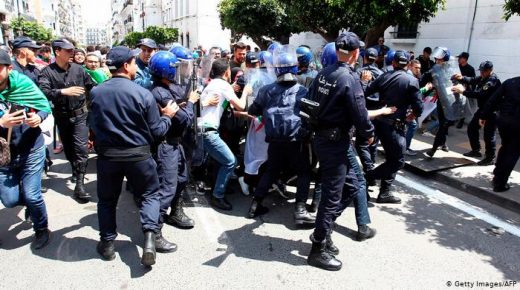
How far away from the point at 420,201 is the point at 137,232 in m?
3.41

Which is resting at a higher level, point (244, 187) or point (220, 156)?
point (220, 156)

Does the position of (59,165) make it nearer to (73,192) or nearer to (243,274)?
(73,192)

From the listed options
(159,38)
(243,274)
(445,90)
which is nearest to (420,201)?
(445,90)

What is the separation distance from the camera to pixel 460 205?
4.51 metres

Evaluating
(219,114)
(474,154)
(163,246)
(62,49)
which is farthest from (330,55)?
(474,154)

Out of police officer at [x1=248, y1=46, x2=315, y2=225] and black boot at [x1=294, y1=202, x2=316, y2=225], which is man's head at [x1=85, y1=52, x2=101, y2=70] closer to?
police officer at [x1=248, y1=46, x2=315, y2=225]

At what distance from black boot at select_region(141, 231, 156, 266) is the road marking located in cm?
356

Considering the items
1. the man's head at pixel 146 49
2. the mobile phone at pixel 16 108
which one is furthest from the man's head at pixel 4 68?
the man's head at pixel 146 49

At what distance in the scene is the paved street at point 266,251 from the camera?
2.97 m

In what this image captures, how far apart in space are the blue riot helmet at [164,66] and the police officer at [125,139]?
262 millimetres

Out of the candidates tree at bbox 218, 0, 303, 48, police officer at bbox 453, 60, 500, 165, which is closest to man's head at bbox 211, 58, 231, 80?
police officer at bbox 453, 60, 500, 165

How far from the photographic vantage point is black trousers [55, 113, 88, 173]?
4.64 meters

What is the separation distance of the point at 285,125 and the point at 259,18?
61.6ft

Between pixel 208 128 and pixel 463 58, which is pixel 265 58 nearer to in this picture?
pixel 208 128
